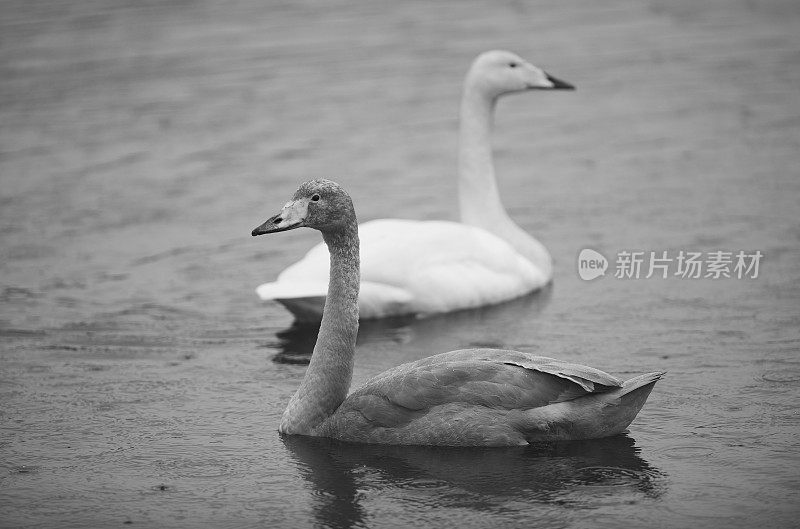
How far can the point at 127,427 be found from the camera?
8.27 m

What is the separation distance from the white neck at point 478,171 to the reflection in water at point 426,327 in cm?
101

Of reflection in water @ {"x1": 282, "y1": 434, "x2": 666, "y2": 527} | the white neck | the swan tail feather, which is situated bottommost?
reflection in water @ {"x1": 282, "y1": 434, "x2": 666, "y2": 527}

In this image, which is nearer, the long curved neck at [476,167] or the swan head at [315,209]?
the swan head at [315,209]

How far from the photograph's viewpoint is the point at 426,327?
34.7 feet

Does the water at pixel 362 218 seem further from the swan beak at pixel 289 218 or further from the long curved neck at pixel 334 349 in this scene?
the swan beak at pixel 289 218

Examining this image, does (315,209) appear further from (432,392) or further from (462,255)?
(462,255)

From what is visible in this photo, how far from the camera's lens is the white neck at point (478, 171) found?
12125mm

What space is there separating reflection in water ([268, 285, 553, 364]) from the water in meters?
0.04

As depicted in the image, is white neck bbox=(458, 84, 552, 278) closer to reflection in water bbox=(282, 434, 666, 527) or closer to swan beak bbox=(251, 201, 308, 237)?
swan beak bbox=(251, 201, 308, 237)

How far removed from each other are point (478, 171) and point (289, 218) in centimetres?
458

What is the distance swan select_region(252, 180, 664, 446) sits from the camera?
7.63 metres

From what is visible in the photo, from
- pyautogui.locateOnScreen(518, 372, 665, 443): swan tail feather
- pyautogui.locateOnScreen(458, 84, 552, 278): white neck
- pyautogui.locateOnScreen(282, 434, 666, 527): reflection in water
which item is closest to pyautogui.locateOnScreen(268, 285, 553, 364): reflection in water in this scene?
pyautogui.locateOnScreen(458, 84, 552, 278): white neck

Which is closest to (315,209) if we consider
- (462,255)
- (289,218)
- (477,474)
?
(289,218)

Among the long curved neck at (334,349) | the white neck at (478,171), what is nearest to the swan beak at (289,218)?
the long curved neck at (334,349)
